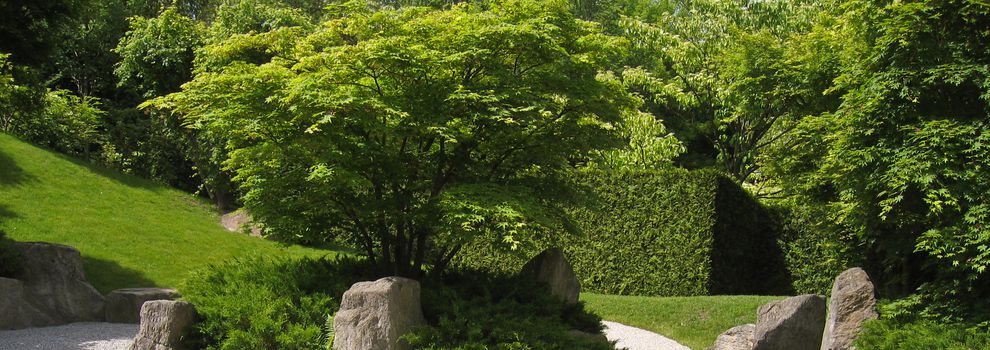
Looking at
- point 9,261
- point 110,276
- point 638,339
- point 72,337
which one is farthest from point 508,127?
point 110,276

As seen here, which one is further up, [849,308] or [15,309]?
[849,308]

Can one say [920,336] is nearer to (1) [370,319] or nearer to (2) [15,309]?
(1) [370,319]

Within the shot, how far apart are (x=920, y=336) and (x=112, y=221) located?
15.1 metres

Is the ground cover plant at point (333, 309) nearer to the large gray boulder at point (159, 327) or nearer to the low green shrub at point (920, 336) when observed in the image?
the large gray boulder at point (159, 327)

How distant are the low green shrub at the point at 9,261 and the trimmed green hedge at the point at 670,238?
791 centimetres

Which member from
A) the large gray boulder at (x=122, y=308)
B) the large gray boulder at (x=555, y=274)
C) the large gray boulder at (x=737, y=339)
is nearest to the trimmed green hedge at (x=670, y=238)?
the large gray boulder at (x=737, y=339)

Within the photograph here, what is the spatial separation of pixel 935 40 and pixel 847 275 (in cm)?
287

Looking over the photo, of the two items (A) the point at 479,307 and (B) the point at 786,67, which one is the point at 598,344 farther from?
(B) the point at 786,67

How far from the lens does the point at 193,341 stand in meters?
8.62

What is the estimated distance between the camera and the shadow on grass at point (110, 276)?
1348 centimetres

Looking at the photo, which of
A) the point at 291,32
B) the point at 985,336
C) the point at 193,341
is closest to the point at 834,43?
the point at 985,336

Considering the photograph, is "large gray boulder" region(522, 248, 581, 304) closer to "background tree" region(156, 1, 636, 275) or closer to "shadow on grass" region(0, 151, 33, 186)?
"background tree" region(156, 1, 636, 275)

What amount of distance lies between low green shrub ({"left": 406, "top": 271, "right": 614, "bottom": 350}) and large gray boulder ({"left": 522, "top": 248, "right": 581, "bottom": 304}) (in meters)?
0.22

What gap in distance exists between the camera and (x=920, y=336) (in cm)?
818
